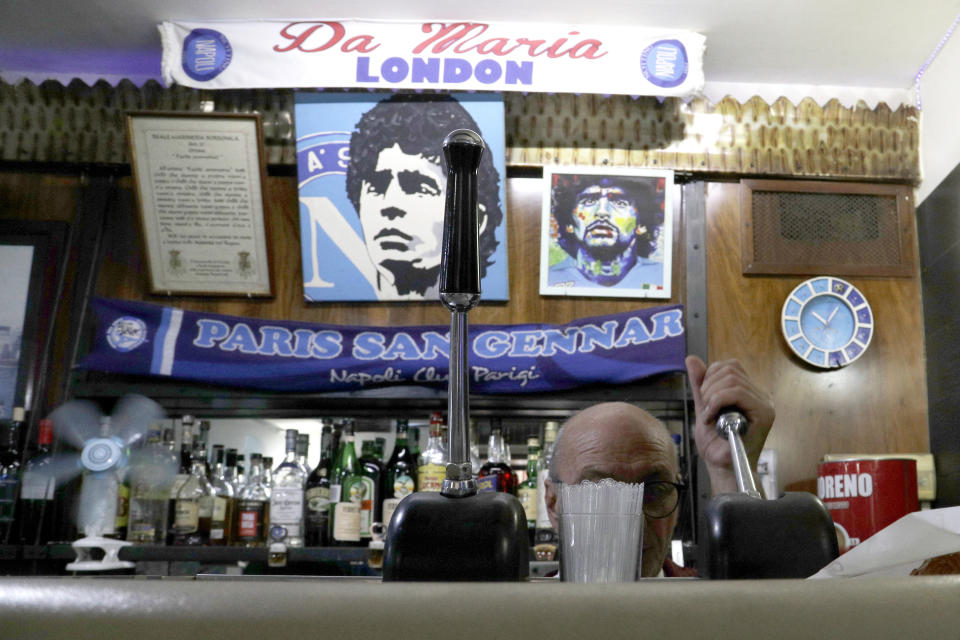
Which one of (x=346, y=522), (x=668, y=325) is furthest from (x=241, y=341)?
(x=668, y=325)

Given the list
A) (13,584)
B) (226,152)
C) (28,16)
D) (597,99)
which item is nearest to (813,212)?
(597,99)

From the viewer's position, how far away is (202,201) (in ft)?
10.9

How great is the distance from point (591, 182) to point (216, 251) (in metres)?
1.44

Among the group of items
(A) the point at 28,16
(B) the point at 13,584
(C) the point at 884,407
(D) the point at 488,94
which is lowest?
(B) the point at 13,584

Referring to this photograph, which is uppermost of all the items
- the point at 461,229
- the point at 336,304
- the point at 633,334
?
the point at 336,304

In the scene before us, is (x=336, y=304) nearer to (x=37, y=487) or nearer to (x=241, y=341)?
(x=241, y=341)

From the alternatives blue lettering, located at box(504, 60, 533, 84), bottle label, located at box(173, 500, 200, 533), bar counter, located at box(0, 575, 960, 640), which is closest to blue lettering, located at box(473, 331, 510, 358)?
blue lettering, located at box(504, 60, 533, 84)

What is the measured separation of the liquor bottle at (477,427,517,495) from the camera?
123 inches

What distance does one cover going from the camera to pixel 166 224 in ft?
10.9

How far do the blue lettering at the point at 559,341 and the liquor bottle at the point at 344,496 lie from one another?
0.75 m

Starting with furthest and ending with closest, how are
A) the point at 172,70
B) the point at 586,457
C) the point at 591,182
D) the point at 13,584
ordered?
the point at 591,182 → the point at 172,70 → the point at 586,457 → the point at 13,584

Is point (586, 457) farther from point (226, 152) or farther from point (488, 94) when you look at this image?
point (226, 152)

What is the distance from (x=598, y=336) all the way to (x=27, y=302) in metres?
2.15

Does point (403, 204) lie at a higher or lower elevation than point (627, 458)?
higher
